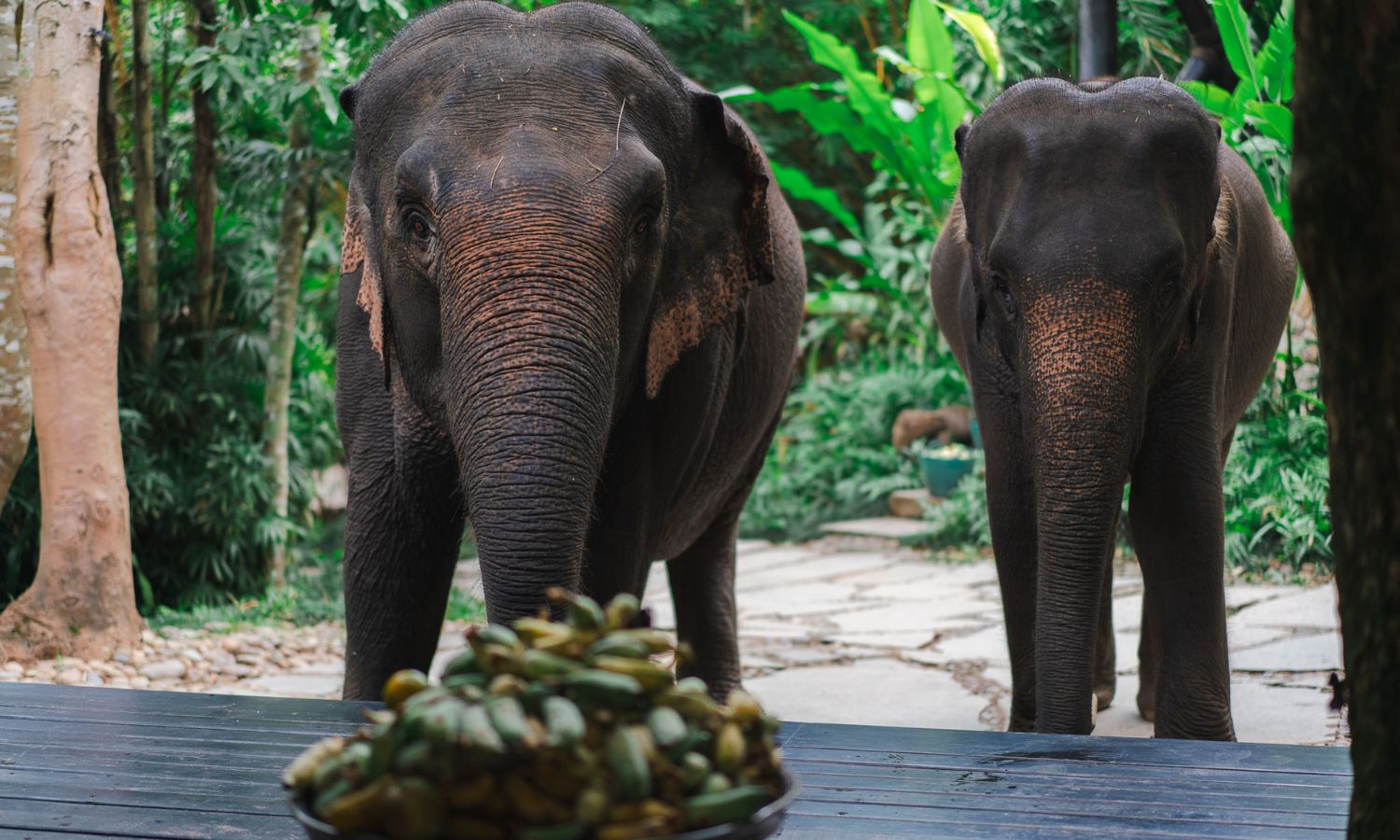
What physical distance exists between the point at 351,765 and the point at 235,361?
25.2 feet

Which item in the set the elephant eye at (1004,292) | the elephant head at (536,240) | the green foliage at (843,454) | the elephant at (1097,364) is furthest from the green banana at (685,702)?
the green foliage at (843,454)

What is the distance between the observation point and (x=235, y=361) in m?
8.50

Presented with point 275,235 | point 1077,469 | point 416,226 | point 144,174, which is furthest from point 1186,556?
point 275,235

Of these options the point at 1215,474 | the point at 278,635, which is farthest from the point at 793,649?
the point at 1215,474

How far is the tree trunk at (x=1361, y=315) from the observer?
133cm

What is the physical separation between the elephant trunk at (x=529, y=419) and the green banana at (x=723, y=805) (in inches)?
61.0

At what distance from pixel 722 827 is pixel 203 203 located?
308 inches

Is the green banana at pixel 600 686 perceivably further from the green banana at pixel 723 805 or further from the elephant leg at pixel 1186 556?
the elephant leg at pixel 1186 556

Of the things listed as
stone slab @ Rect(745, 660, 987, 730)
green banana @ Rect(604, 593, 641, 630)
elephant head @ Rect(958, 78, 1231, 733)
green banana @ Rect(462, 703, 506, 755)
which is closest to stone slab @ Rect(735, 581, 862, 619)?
stone slab @ Rect(745, 660, 987, 730)

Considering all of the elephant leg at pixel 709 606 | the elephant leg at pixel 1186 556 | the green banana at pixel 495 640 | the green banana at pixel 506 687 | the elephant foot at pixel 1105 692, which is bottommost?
the elephant foot at pixel 1105 692

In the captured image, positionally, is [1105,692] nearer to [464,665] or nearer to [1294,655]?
[1294,655]

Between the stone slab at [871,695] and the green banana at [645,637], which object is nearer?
the green banana at [645,637]

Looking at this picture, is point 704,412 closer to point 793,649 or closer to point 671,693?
point 671,693

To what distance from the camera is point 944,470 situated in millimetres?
10703
